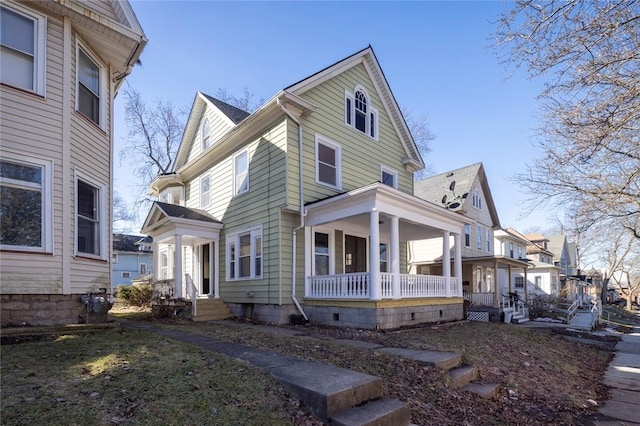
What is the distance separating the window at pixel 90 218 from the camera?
8117 mm

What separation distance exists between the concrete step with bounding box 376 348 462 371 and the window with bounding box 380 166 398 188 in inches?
357

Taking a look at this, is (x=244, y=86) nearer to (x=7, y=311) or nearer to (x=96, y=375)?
(x=7, y=311)

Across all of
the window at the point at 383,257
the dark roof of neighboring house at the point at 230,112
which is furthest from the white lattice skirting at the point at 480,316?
the dark roof of neighboring house at the point at 230,112

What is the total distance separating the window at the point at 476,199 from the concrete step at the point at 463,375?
20386 mm

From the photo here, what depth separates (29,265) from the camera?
6.86 m

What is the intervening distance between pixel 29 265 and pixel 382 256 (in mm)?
11645

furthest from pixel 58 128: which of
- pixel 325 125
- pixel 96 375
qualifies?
pixel 325 125

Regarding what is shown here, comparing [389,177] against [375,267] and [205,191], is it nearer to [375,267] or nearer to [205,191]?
[375,267]

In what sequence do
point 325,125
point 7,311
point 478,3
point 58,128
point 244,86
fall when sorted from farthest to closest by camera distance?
point 244,86, point 325,125, point 58,128, point 478,3, point 7,311

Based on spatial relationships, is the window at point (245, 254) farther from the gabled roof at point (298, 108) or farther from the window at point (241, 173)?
the gabled roof at point (298, 108)

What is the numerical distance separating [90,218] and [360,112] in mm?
9707

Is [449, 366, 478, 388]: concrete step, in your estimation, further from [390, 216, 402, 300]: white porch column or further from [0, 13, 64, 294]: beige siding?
[0, 13, 64, 294]: beige siding

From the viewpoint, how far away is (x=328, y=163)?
Result: 42.0 feet

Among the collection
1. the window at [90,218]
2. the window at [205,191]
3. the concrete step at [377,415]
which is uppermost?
the window at [205,191]
